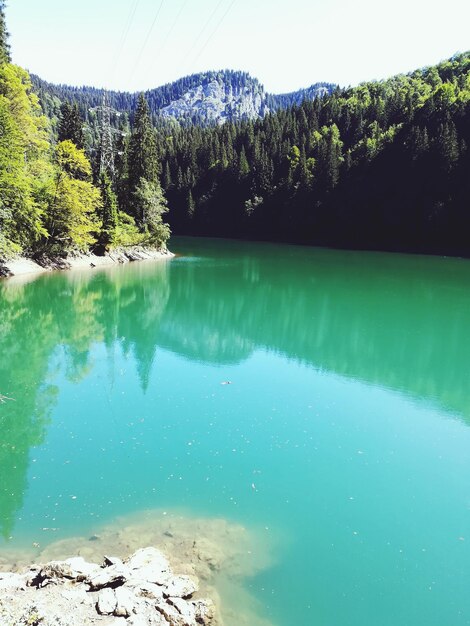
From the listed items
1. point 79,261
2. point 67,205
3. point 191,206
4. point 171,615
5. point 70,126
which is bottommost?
point 171,615

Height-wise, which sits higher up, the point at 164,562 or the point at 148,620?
the point at 148,620

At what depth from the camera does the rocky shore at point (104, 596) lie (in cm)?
564

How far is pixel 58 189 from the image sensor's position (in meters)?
40.4

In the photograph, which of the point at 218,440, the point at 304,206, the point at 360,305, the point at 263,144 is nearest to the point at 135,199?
the point at 360,305

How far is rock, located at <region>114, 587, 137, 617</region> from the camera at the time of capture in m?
5.77

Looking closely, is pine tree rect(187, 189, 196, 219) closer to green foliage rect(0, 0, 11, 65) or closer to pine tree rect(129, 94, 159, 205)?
pine tree rect(129, 94, 159, 205)

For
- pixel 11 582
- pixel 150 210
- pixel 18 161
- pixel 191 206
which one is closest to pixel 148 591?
pixel 11 582

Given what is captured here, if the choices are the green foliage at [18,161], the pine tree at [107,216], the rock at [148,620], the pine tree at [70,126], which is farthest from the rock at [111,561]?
the pine tree at [70,126]

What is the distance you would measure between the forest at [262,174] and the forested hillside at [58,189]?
119 mm

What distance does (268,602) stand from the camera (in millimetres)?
6863

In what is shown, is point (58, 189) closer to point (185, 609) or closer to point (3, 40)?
point (3, 40)

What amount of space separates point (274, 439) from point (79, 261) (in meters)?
37.1

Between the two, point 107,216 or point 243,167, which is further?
point 243,167

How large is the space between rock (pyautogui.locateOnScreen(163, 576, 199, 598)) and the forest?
1173 inches
